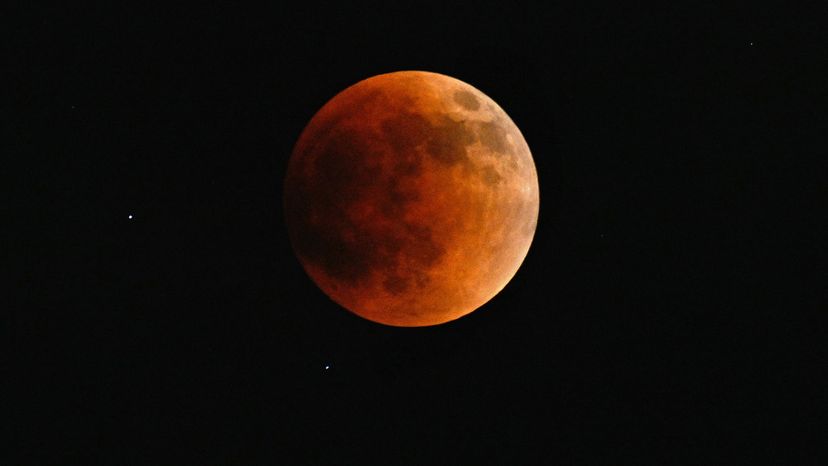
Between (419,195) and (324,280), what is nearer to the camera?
(419,195)

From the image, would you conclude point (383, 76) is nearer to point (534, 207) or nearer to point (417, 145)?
point (417, 145)

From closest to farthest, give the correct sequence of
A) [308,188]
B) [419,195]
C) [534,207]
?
[419,195]
[308,188]
[534,207]

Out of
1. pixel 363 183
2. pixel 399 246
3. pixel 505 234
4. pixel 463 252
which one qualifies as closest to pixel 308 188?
pixel 363 183

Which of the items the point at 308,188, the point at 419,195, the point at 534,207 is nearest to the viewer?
the point at 419,195

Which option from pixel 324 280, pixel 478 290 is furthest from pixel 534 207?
pixel 324 280

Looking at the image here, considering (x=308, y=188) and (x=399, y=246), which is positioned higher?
(x=308, y=188)

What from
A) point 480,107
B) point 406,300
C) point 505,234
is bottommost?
point 406,300

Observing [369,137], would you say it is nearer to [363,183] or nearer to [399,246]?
[363,183]
